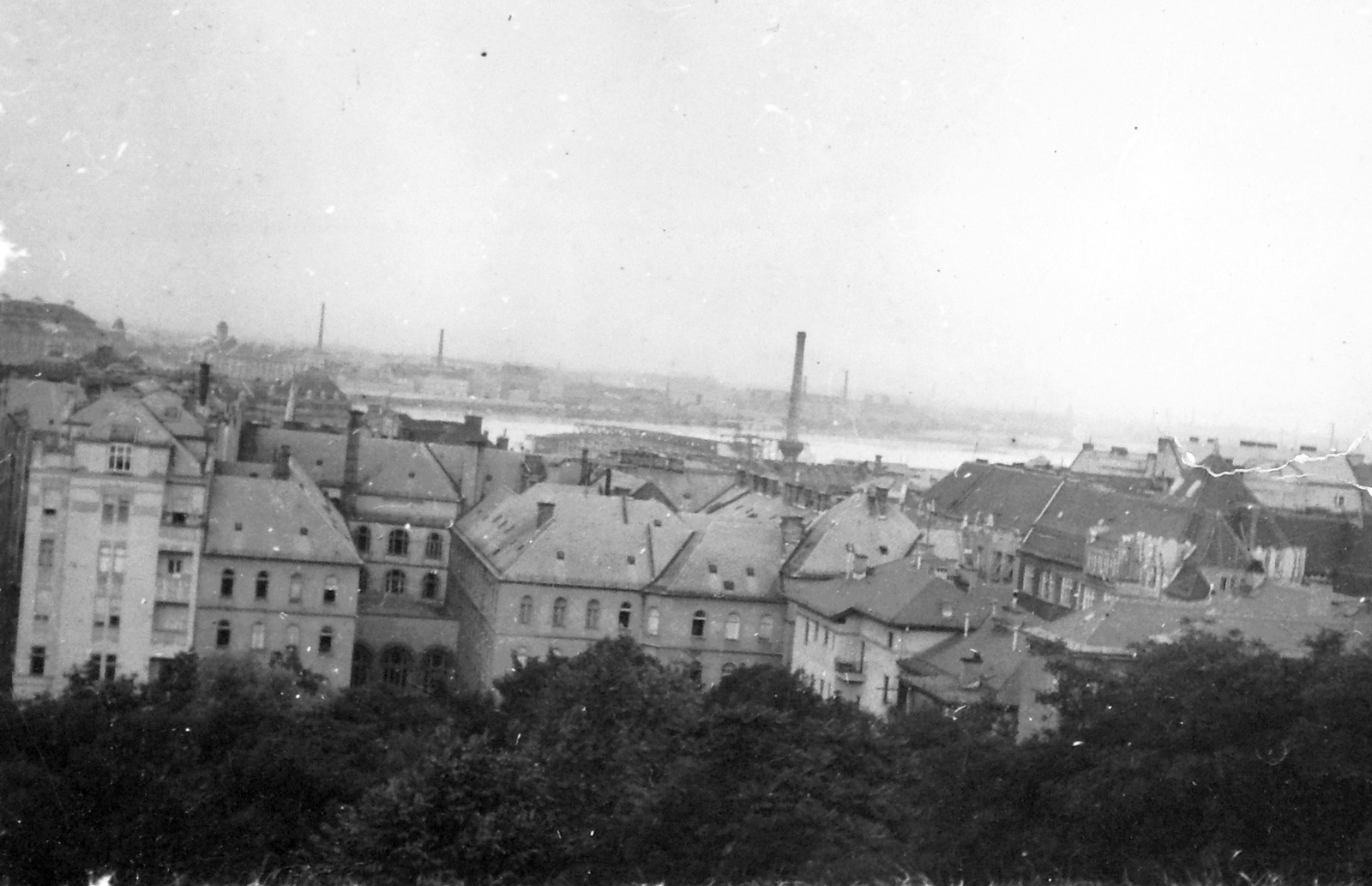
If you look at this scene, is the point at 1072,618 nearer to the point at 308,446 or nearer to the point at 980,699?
the point at 980,699

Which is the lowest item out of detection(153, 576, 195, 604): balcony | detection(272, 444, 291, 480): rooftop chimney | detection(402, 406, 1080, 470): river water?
detection(153, 576, 195, 604): balcony

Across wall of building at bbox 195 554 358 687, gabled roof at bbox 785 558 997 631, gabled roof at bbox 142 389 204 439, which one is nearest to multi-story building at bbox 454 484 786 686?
gabled roof at bbox 785 558 997 631

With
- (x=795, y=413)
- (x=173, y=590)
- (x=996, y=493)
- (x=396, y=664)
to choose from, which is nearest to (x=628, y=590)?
(x=396, y=664)

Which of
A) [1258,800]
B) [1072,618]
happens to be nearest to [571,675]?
[1072,618]

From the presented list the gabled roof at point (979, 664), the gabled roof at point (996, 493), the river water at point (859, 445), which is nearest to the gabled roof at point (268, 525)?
the gabled roof at point (979, 664)

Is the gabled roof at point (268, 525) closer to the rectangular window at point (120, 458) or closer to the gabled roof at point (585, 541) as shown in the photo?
the rectangular window at point (120, 458)

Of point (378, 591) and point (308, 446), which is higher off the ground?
point (308, 446)

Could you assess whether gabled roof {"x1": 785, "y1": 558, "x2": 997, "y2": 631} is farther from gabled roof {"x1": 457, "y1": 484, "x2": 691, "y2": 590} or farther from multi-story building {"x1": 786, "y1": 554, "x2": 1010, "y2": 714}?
gabled roof {"x1": 457, "y1": 484, "x2": 691, "y2": 590}
